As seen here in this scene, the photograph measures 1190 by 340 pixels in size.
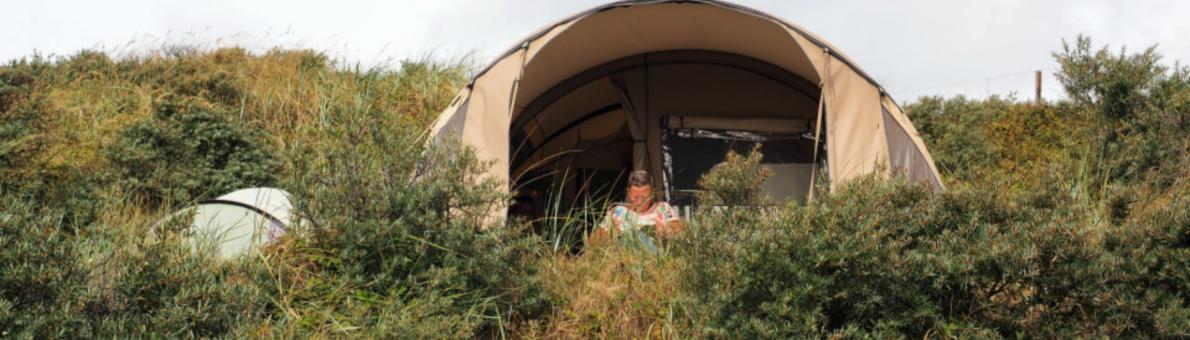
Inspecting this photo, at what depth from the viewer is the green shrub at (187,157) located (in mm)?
5992

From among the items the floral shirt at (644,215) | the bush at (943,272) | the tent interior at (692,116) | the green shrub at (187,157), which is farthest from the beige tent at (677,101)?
the bush at (943,272)

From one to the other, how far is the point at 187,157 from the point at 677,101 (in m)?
3.55

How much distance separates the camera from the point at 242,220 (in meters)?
4.69

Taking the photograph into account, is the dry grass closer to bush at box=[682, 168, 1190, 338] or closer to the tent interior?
bush at box=[682, 168, 1190, 338]

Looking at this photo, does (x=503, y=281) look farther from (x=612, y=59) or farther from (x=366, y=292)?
(x=612, y=59)

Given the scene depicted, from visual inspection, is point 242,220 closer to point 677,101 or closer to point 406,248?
point 406,248

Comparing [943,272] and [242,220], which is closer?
[943,272]

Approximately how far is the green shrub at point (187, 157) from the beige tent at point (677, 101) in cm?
169

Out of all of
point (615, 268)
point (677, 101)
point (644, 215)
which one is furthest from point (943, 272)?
point (677, 101)

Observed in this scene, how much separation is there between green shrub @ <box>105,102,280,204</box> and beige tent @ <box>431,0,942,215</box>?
169 cm

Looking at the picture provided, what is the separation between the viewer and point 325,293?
3.61 meters

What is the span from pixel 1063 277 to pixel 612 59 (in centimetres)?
434


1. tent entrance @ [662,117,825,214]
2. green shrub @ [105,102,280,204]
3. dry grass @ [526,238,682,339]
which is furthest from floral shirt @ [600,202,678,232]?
green shrub @ [105,102,280,204]

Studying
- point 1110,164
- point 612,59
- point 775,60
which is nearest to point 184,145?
point 612,59
